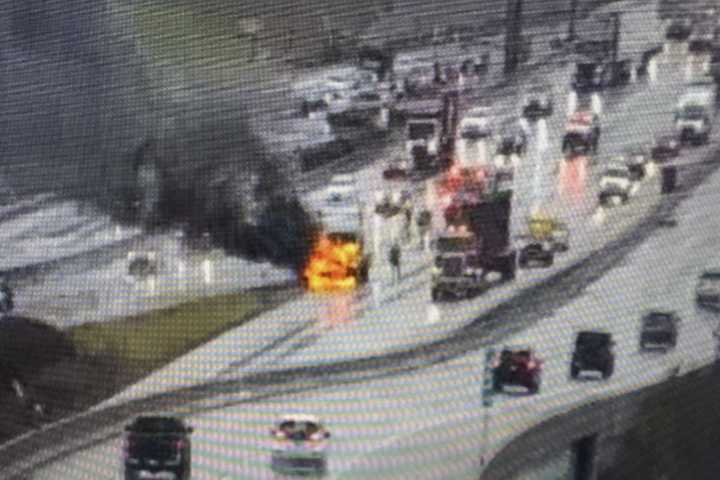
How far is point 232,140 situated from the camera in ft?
4.21

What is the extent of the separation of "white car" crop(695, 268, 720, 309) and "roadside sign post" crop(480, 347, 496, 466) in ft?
0.74

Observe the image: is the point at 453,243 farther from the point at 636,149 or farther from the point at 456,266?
the point at 636,149

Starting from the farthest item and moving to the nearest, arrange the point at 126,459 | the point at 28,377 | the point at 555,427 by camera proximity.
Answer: the point at 28,377 < the point at 126,459 < the point at 555,427

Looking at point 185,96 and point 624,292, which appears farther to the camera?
point 185,96

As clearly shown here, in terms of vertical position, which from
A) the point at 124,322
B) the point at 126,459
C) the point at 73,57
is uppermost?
the point at 73,57

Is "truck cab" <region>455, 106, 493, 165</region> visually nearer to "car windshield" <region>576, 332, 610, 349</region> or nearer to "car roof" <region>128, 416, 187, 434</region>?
"car windshield" <region>576, 332, 610, 349</region>

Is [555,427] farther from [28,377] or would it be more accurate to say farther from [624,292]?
[28,377]

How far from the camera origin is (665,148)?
1.13 metres

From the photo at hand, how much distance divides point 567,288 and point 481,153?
17 centimetres

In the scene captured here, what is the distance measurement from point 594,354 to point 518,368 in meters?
0.10

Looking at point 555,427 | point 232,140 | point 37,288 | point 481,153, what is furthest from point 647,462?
point 37,288

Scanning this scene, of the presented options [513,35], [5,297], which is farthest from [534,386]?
[5,297]

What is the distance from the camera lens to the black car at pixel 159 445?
4.25 ft

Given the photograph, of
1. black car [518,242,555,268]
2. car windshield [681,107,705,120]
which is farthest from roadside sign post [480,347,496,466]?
car windshield [681,107,705,120]
